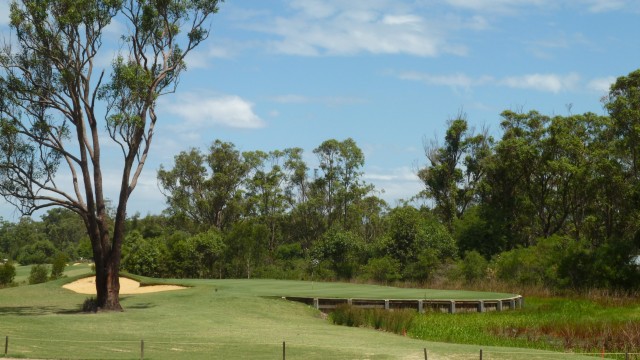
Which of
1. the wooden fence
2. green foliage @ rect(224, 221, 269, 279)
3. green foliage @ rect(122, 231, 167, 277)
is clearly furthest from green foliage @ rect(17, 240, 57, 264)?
the wooden fence

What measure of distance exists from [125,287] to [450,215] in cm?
3746

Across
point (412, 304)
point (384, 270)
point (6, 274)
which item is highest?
point (384, 270)

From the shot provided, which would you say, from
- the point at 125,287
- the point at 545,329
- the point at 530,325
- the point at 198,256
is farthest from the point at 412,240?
the point at 545,329

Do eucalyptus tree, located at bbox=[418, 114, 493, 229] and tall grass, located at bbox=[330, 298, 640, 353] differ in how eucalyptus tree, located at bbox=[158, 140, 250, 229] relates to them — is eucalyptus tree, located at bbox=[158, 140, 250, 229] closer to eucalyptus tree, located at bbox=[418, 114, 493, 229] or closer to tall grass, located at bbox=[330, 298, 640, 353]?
eucalyptus tree, located at bbox=[418, 114, 493, 229]

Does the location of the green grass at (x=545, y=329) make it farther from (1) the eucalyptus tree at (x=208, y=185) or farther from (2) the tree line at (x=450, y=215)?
(1) the eucalyptus tree at (x=208, y=185)

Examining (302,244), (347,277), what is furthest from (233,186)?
(347,277)

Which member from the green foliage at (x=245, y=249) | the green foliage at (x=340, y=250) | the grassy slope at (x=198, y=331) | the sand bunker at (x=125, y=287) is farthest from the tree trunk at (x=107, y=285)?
the green foliage at (x=245, y=249)

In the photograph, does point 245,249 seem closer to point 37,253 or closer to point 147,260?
point 147,260

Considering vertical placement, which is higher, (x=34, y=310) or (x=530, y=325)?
(x=34, y=310)

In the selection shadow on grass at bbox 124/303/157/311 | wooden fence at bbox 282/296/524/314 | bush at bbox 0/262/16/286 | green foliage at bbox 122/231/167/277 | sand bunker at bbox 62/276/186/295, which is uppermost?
→ green foliage at bbox 122/231/167/277

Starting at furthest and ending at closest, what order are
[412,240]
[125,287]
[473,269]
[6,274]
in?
[412,240], [6,274], [473,269], [125,287]

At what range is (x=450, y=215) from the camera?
75.0 meters

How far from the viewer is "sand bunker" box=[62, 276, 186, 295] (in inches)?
1768

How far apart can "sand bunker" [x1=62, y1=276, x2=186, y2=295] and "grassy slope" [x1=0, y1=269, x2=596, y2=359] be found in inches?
136
